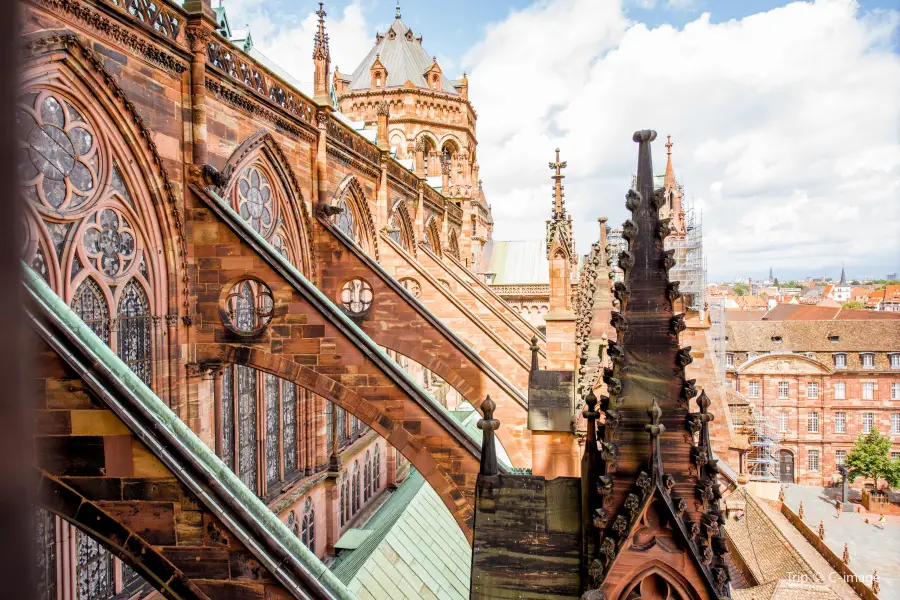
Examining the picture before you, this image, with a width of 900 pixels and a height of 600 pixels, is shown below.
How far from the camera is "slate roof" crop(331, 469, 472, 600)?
8109 millimetres

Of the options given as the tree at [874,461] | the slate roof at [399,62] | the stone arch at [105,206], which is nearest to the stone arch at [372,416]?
the stone arch at [105,206]

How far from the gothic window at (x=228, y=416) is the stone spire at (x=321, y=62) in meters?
5.18

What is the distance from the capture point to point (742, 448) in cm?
1574

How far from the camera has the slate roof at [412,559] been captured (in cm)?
811

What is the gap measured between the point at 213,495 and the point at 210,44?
6.08 meters

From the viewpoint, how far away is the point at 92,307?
6000mm

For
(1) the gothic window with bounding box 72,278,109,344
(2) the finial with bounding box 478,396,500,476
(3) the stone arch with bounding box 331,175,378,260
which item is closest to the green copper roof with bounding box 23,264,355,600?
(2) the finial with bounding box 478,396,500,476

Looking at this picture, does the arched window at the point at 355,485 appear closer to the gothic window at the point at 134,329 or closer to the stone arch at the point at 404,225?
the stone arch at the point at 404,225

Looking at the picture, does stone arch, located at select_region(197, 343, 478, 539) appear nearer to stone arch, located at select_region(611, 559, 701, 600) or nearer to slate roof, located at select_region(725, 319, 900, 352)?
stone arch, located at select_region(611, 559, 701, 600)

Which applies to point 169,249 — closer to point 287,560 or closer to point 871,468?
point 287,560

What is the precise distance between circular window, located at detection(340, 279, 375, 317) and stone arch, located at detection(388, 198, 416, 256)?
11.8ft

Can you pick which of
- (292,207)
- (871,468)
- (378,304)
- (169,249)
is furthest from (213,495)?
(871,468)

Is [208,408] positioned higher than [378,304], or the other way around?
[378,304]

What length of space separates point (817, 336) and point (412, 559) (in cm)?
4118
